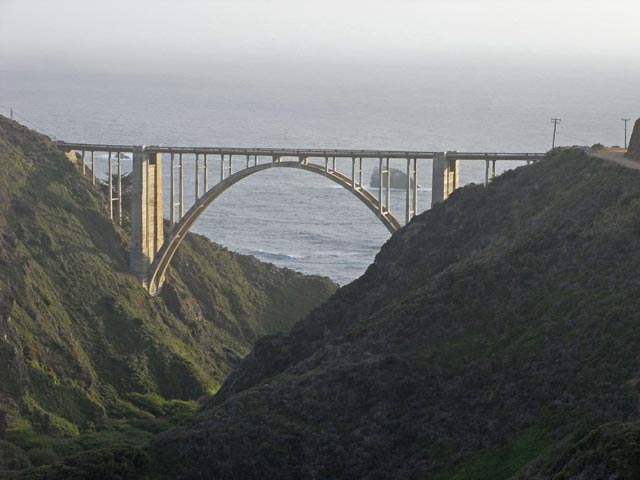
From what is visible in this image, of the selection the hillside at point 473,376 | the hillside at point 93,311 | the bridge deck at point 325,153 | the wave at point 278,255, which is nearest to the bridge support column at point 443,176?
the bridge deck at point 325,153

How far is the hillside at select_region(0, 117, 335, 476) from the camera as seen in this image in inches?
2299

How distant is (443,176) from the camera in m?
65.7

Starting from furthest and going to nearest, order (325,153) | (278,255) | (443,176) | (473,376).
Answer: (278,255), (325,153), (443,176), (473,376)

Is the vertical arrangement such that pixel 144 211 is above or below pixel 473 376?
above

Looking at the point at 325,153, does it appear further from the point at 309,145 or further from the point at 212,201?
the point at 309,145

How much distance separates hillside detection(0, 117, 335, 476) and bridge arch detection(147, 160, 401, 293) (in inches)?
61.5

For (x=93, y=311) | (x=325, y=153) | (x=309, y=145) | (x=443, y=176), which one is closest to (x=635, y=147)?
(x=443, y=176)

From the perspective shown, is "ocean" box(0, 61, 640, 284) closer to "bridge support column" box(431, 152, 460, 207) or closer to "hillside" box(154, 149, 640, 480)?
"bridge support column" box(431, 152, 460, 207)

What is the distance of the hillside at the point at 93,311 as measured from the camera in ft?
192

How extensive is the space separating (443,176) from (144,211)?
17.0 metres

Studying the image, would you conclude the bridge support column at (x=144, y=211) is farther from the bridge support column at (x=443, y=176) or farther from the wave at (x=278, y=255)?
the wave at (x=278, y=255)

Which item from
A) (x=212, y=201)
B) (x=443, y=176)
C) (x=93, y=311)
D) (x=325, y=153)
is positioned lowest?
(x=93, y=311)

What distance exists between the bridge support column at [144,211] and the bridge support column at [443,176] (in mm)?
16286

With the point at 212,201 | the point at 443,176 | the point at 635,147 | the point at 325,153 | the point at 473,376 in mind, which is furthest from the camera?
the point at 212,201
